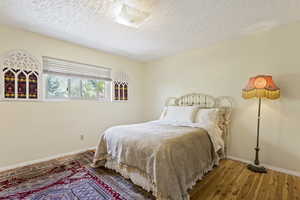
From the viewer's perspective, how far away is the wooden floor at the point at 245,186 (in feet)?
5.43

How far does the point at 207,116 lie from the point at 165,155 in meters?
1.45

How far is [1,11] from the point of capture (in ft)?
6.28

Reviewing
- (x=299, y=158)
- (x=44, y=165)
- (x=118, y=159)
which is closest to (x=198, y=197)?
(x=118, y=159)

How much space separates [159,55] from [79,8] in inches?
88.1

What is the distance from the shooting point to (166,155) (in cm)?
152

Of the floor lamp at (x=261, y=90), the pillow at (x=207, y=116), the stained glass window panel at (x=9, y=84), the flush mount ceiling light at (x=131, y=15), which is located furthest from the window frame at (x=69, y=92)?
the floor lamp at (x=261, y=90)

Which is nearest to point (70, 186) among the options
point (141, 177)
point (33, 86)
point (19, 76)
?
point (141, 177)

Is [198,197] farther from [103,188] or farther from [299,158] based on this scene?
[299,158]

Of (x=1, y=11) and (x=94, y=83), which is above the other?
(x=1, y=11)

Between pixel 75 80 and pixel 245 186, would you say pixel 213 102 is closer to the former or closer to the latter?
pixel 245 186

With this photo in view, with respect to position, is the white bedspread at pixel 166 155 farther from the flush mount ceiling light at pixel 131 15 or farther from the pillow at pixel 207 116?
the flush mount ceiling light at pixel 131 15

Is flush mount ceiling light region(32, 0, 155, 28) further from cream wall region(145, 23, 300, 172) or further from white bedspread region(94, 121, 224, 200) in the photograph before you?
cream wall region(145, 23, 300, 172)

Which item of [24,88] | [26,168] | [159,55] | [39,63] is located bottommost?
[26,168]

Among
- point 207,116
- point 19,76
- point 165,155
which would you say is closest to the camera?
point 165,155
